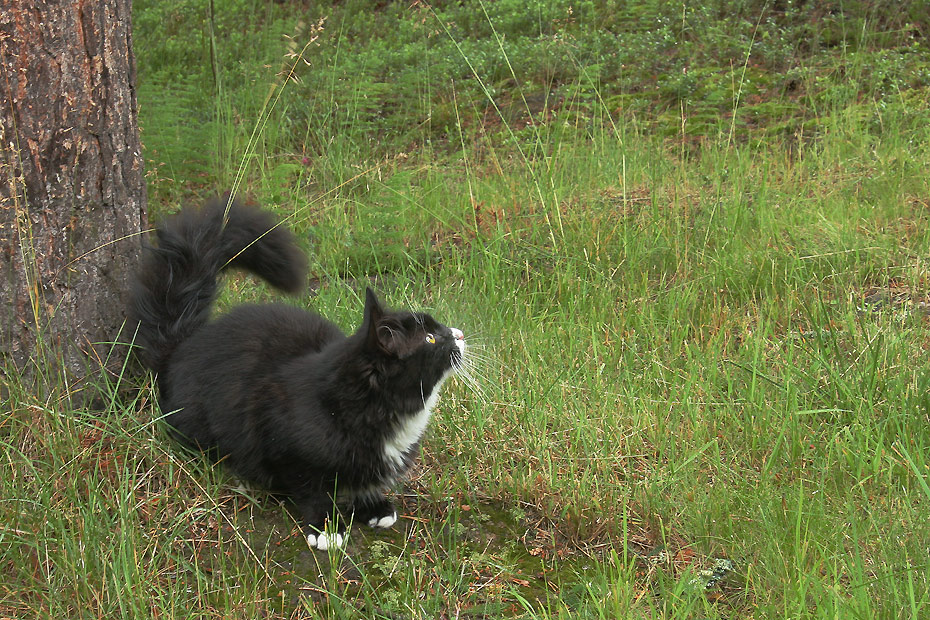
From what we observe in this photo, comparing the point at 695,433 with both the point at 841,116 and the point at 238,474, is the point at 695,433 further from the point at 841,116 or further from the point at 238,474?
the point at 841,116

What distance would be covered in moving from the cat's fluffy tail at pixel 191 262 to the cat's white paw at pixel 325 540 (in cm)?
95

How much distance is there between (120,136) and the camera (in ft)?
11.1

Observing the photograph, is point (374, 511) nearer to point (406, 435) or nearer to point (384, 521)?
point (384, 521)

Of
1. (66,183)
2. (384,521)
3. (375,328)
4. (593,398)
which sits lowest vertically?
(384,521)

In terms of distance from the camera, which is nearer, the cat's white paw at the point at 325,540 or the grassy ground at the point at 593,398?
the grassy ground at the point at 593,398

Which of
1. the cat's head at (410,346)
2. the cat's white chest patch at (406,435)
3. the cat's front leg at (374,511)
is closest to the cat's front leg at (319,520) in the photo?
the cat's front leg at (374,511)

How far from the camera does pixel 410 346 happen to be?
3092 millimetres

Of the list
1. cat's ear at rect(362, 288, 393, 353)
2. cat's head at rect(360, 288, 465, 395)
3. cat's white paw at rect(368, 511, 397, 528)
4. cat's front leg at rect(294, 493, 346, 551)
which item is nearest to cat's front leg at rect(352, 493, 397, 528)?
cat's white paw at rect(368, 511, 397, 528)

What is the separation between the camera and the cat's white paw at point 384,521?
3.22 m

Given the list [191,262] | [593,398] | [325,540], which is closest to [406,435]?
[325,540]

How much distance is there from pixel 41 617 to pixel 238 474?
82 centimetres

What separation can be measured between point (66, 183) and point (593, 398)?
7.15 ft

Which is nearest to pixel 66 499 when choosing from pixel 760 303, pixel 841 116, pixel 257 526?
pixel 257 526

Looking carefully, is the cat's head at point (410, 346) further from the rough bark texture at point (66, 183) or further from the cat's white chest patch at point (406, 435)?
the rough bark texture at point (66, 183)
